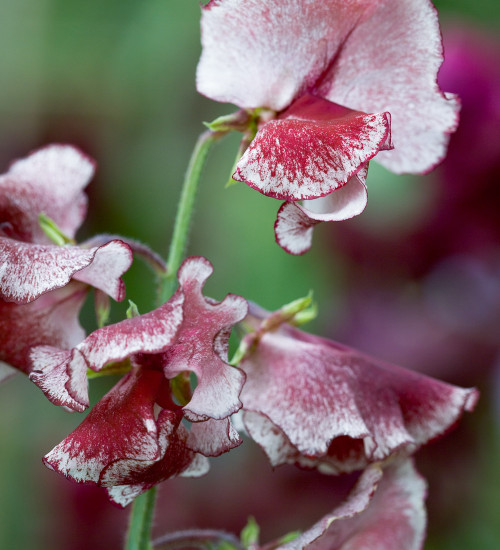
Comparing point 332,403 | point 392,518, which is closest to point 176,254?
point 332,403

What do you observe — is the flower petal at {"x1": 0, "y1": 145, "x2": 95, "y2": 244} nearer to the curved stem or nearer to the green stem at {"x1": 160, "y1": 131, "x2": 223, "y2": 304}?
the green stem at {"x1": 160, "y1": 131, "x2": 223, "y2": 304}

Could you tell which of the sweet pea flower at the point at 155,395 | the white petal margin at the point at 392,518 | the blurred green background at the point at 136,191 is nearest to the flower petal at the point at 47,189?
the sweet pea flower at the point at 155,395

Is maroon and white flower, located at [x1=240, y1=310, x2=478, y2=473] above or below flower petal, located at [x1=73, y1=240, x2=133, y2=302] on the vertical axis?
below

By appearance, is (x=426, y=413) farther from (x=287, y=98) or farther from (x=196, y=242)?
(x=196, y=242)

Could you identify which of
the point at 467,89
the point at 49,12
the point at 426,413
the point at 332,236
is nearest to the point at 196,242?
the point at 332,236

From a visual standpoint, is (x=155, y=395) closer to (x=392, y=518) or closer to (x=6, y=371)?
(x=6, y=371)

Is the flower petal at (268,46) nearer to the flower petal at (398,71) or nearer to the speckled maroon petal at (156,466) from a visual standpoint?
the flower petal at (398,71)

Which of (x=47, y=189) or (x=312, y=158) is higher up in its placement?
(x=312, y=158)

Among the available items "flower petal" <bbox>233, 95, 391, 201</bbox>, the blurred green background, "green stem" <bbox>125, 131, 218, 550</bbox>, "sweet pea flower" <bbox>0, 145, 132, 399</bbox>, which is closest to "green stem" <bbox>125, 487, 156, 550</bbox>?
"green stem" <bbox>125, 131, 218, 550</bbox>

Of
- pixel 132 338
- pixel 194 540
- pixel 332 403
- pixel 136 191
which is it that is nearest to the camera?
pixel 132 338
